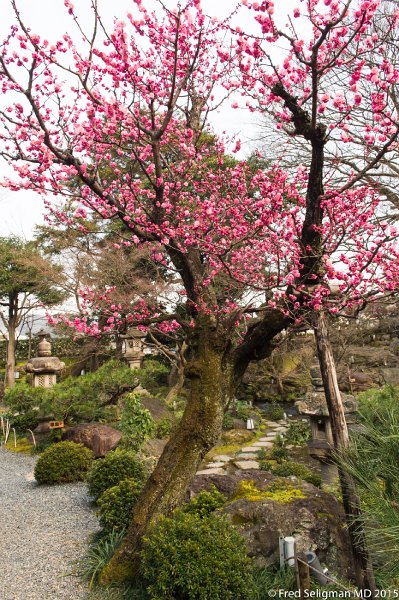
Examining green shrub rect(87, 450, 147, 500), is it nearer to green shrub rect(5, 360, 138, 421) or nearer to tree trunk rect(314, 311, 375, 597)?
tree trunk rect(314, 311, 375, 597)

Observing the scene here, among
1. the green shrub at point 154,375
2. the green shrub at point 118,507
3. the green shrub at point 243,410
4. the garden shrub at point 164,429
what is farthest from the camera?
the green shrub at point 243,410

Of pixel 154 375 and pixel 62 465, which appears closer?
pixel 62 465

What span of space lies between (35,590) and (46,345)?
895cm

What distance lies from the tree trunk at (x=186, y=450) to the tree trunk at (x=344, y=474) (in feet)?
3.07

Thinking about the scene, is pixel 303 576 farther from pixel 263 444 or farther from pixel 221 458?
pixel 263 444

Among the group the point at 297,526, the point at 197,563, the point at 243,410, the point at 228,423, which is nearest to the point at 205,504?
the point at 297,526

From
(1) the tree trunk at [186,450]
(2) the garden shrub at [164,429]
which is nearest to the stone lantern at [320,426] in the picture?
(1) the tree trunk at [186,450]

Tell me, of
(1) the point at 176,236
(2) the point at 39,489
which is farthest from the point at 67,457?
(1) the point at 176,236

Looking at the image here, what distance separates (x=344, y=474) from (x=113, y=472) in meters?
3.21

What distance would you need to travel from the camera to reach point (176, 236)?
442cm

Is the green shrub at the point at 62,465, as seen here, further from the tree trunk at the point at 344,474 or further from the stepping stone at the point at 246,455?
the tree trunk at the point at 344,474

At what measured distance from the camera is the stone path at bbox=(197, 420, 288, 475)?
831 cm

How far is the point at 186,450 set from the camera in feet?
13.4

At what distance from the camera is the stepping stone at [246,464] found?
8.35 metres
